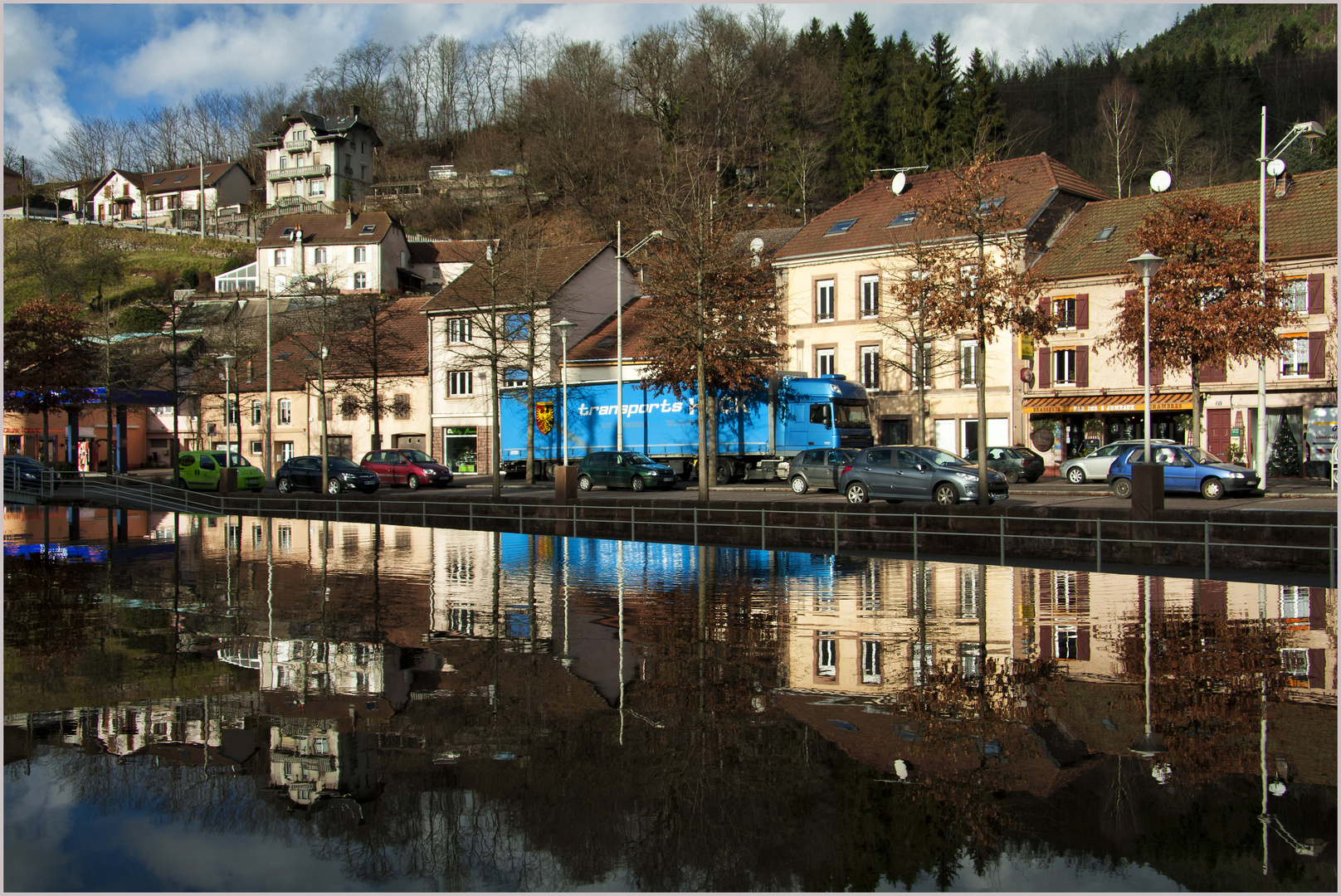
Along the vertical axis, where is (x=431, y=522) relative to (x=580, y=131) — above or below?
below

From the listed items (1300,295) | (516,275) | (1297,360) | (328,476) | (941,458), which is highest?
(516,275)

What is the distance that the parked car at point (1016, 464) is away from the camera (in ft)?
119

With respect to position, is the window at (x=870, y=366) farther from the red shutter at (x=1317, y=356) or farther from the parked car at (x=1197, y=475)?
the parked car at (x=1197, y=475)

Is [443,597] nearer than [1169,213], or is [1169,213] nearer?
[443,597]

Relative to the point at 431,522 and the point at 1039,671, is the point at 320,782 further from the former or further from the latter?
the point at 431,522

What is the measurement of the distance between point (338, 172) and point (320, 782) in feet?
342

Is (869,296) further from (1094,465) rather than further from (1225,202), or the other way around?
(1094,465)

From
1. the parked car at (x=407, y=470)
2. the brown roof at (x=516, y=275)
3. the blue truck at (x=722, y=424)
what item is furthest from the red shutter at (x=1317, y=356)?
the parked car at (x=407, y=470)

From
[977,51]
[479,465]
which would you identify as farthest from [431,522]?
[977,51]

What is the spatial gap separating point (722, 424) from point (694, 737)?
3079 centimetres

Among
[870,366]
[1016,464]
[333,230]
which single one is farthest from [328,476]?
[333,230]

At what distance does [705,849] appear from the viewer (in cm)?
636

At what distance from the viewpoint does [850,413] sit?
1441 inches

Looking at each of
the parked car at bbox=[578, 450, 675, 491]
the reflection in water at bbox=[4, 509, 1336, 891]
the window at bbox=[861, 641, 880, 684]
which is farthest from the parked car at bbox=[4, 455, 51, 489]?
→ the window at bbox=[861, 641, 880, 684]
